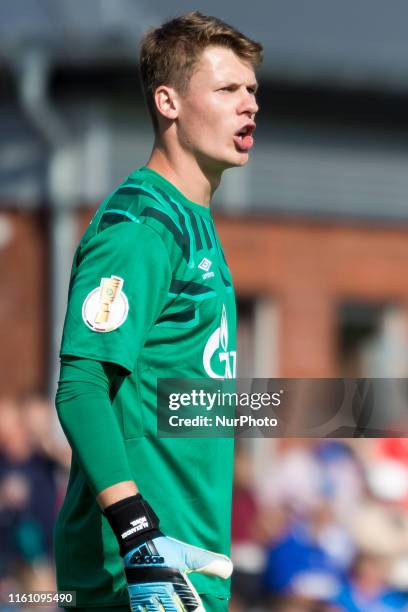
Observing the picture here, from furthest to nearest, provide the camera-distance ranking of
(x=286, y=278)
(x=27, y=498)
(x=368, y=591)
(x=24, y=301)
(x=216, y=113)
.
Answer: (x=286, y=278), (x=24, y=301), (x=27, y=498), (x=368, y=591), (x=216, y=113)

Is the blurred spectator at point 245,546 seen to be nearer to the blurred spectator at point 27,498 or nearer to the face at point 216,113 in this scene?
the blurred spectator at point 27,498

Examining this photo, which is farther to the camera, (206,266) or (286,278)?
(286,278)

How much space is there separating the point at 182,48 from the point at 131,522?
1178 millimetres

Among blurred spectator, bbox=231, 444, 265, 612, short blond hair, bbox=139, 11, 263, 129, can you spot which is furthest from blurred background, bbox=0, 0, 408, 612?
short blond hair, bbox=139, 11, 263, 129

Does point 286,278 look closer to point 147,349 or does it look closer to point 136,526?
point 147,349

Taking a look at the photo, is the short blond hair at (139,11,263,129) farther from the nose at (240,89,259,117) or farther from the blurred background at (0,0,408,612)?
the blurred background at (0,0,408,612)

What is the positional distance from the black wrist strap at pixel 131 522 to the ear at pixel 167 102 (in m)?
0.98

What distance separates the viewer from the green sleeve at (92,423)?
2.58 meters

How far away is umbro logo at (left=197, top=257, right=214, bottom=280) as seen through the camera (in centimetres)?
291

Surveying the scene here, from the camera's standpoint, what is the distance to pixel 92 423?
8.55ft

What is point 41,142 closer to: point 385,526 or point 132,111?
point 132,111

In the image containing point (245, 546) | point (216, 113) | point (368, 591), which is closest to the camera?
point (216, 113)

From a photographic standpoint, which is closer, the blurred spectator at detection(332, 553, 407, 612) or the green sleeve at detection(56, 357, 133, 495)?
the green sleeve at detection(56, 357, 133, 495)

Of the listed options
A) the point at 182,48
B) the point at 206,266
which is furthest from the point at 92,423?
the point at 182,48
